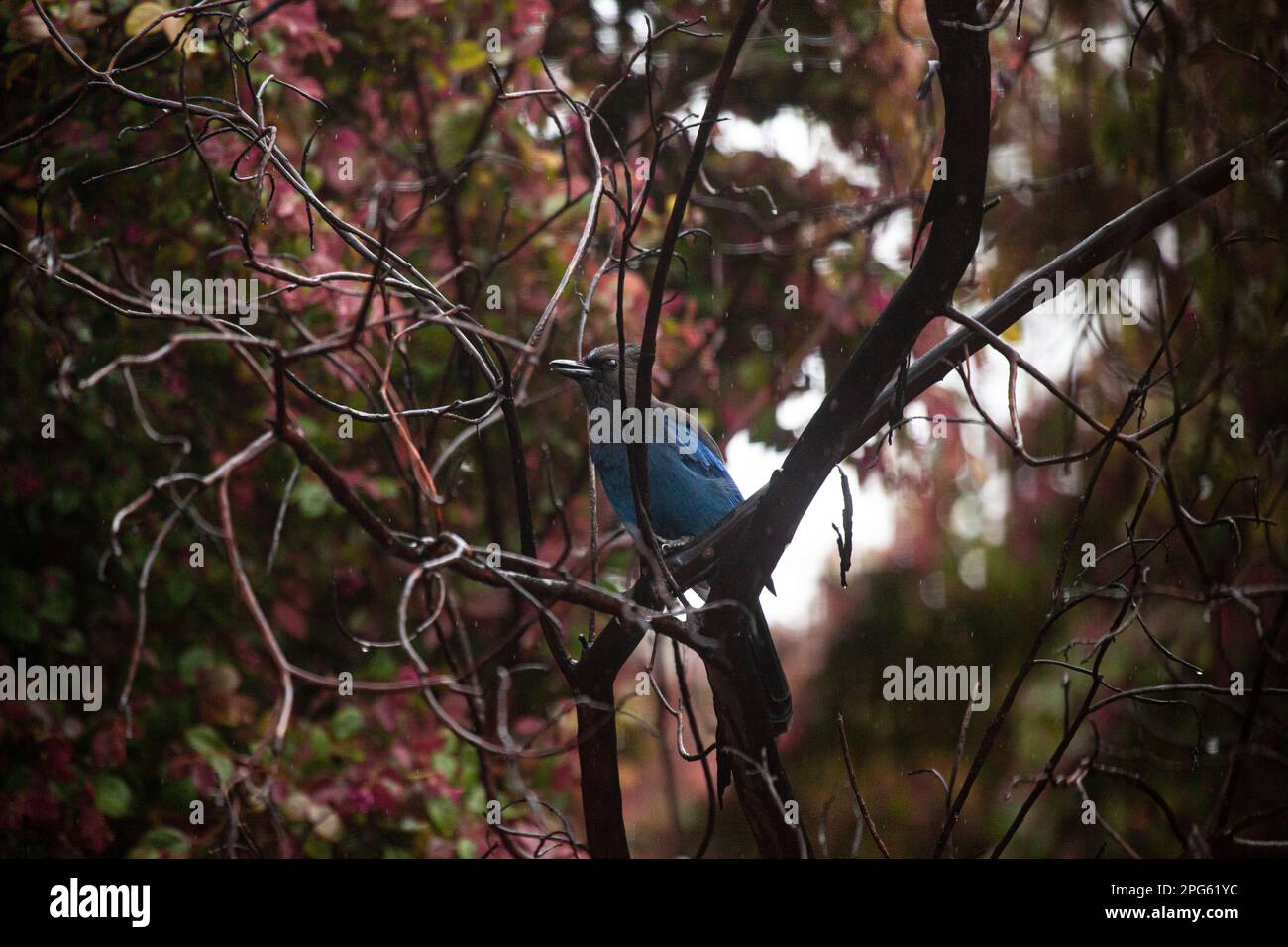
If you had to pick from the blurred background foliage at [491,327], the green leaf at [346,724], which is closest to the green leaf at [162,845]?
the blurred background foliage at [491,327]

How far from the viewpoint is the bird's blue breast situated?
12.1 feet

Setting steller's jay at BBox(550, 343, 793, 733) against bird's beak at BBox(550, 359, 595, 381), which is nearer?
bird's beak at BBox(550, 359, 595, 381)

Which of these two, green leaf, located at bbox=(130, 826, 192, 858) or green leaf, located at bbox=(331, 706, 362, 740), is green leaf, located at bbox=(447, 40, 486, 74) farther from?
green leaf, located at bbox=(130, 826, 192, 858)

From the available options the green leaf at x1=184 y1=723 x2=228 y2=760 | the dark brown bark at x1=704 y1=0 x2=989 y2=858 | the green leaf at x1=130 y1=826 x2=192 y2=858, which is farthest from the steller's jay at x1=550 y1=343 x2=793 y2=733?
the green leaf at x1=130 y1=826 x2=192 y2=858

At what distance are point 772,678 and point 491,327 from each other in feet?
5.48

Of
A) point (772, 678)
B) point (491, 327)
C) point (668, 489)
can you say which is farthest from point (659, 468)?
point (772, 678)

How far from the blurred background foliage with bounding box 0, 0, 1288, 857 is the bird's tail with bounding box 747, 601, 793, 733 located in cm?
74

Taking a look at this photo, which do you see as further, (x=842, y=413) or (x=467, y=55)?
(x=467, y=55)

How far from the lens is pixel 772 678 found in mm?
2969

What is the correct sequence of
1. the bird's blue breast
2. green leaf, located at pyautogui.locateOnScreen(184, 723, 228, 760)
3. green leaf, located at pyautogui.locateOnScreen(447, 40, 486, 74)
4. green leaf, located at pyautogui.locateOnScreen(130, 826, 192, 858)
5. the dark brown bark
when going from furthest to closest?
1. green leaf, located at pyautogui.locateOnScreen(447, 40, 486, 74)
2. the bird's blue breast
3. green leaf, located at pyautogui.locateOnScreen(184, 723, 228, 760)
4. green leaf, located at pyautogui.locateOnScreen(130, 826, 192, 858)
5. the dark brown bark

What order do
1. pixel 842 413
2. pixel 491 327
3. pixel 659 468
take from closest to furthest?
pixel 842 413
pixel 659 468
pixel 491 327

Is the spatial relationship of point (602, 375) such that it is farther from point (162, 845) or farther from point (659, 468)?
point (162, 845)

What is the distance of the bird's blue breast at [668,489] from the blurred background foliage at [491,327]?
1.16ft

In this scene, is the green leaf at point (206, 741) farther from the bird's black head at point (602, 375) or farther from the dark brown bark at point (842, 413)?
the dark brown bark at point (842, 413)
